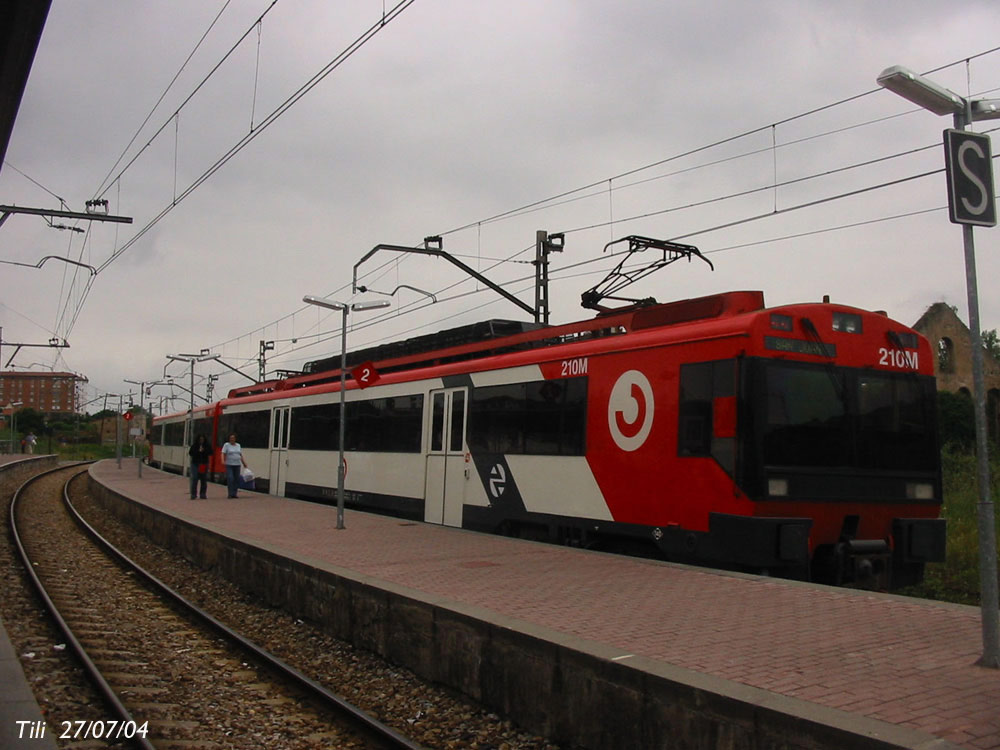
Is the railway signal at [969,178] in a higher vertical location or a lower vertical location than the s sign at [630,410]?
higher

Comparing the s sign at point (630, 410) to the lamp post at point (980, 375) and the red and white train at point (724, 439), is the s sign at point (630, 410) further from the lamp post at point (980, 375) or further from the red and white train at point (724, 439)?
the lamp post at point (980, 375)

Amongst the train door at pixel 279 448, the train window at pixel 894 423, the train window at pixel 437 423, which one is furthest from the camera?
the train door at pixel 279 448

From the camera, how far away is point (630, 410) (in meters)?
10.2

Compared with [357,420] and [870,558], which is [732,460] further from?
[357,420]

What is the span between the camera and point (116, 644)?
30.1ft

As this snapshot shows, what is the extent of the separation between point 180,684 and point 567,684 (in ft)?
12.6

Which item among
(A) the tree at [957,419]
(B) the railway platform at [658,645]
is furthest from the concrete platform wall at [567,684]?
(A) the tree at [957,419]

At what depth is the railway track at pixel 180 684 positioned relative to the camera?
20.4 ft

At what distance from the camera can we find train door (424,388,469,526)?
13.8 metres

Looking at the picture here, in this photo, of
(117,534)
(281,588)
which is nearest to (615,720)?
(281,588)

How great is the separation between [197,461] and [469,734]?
1668 centimetres

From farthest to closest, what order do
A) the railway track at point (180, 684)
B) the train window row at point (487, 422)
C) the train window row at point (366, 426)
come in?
the train window row at point (366, 426) < the train window row at point (487, 422) < the railway track at point (180, 684)

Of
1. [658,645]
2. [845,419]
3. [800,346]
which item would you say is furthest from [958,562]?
[658,645]

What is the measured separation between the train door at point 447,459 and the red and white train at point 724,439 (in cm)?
51
